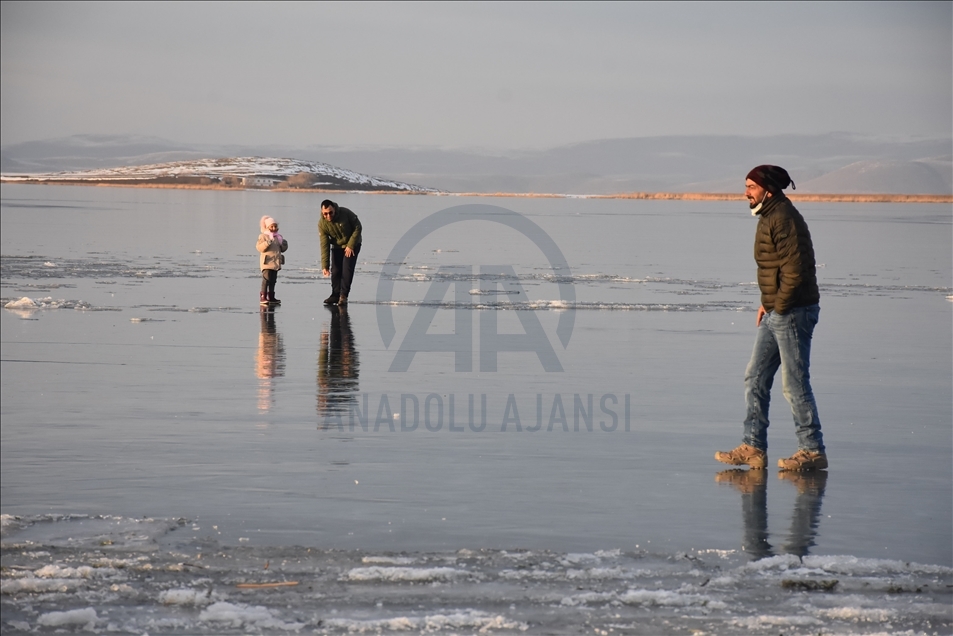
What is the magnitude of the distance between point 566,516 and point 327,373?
216 inches

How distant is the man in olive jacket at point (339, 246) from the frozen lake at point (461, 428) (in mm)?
345

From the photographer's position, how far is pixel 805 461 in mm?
7941

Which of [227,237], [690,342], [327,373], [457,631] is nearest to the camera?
[457,631]

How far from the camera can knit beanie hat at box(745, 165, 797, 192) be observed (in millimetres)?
8016

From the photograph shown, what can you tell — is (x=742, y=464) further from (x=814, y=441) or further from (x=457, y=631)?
(x=457, y=631)

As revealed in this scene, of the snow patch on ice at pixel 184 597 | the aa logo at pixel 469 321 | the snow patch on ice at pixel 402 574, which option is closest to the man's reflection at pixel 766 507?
the snow patch on ice at pixel 402 574

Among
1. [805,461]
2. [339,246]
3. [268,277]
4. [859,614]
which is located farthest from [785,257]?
[339,246]

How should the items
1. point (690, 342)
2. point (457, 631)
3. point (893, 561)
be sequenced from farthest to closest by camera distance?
1. point (690, 342)
2. point (893, 561)
3. point (457, 631)

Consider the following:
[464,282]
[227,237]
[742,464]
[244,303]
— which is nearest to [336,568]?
[742,464]

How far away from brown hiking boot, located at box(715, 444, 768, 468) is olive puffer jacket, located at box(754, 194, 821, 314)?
3.10ft

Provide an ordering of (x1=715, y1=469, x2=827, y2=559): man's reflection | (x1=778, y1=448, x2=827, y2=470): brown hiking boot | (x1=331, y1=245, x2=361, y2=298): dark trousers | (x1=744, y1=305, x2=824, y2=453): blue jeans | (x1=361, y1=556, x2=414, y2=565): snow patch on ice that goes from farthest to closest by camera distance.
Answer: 1. (x1=331, y1=245, x2=361, y2=298): dark trousers
2. (x1=744, y1=305, x2=824, y2=453): blue jeans
3. (x1=778, y1=448, x2=827, y2=470): brown hiking boot
4. (x1=715, y1=469, x2=827, y2=559): man's reflection
5. (x1=361, y1=556, x2=414, y2=565): snow patch on ice

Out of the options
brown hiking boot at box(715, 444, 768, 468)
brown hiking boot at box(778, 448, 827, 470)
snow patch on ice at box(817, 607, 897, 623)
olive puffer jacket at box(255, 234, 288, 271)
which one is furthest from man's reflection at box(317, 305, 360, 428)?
snow patch on ice at box(817, 607, 897, 623)

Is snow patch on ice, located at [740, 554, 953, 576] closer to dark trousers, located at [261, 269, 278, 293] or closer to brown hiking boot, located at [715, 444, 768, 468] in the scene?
brown hiking boot, located at [715, 444, 768, 468]

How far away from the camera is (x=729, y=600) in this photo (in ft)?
17.6
